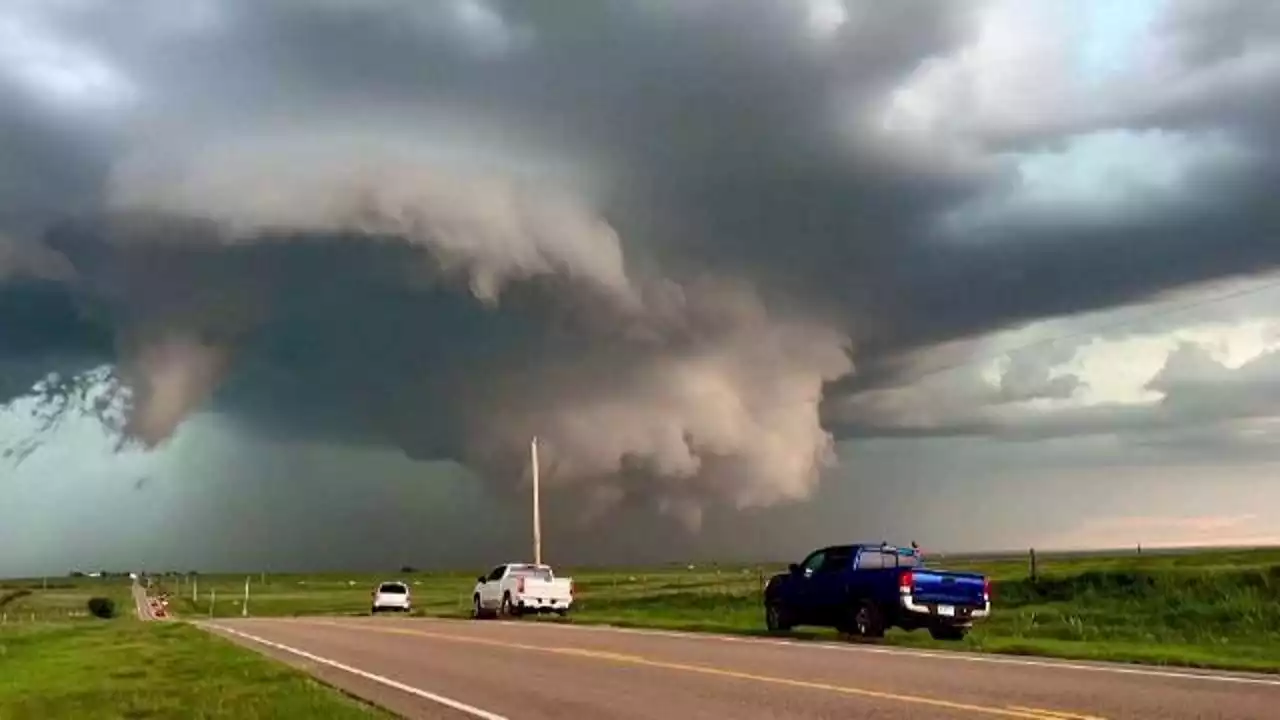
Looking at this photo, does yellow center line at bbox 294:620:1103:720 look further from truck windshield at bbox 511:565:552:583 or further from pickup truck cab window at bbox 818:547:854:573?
truck windshield at bbox 511:565:552:583

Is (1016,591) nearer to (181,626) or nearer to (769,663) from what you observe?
(769,663)

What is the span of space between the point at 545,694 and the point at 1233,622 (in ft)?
56.2

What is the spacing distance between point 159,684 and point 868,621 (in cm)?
1337

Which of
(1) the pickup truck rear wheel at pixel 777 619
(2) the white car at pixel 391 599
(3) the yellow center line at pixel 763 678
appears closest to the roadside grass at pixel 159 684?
(3) the yellow center line at pixel 763 678

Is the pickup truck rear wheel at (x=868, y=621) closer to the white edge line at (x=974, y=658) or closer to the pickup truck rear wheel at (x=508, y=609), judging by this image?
the white edge line at (x=974, y=658)

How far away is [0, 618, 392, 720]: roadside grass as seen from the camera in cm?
1532

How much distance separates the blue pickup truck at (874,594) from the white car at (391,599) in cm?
3605

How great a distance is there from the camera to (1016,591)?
37.5 m

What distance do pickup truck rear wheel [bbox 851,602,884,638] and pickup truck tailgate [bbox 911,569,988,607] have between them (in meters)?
1.09

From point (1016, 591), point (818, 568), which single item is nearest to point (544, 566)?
point (1016, 591)

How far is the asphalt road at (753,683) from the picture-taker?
1365 cm

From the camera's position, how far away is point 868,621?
25.8 m

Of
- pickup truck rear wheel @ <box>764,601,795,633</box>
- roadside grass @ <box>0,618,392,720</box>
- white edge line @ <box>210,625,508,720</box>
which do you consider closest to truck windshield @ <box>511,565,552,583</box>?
roadside grass @ <box>0,618,392,720</box>

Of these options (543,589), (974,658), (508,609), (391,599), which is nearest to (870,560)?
(974,658)
